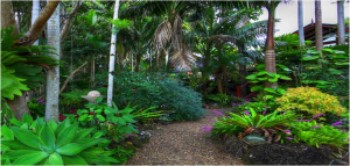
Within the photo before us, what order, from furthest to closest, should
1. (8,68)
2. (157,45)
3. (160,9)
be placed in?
(160,9)
(157,45)
(8,68)

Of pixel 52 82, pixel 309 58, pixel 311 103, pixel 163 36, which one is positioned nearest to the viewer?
pixel 52 82

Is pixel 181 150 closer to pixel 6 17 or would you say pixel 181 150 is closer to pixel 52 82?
pixel 52 82

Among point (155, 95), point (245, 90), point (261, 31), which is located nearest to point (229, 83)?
point (245, 90)

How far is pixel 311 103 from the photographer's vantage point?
4.44 m

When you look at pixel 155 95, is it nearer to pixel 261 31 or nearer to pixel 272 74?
pixel 272 74

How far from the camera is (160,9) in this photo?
7.56 m

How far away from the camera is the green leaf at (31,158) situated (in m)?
1.70

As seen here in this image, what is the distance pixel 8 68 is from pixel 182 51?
5.25 meters

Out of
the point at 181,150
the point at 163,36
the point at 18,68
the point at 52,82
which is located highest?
the point at 163,36

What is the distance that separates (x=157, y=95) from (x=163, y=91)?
0.21 meters

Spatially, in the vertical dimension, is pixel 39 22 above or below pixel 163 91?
above

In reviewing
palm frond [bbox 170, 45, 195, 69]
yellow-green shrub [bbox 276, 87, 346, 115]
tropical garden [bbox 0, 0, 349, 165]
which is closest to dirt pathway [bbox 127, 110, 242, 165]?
tropical garden [bbox 0, 0, 349, 165]

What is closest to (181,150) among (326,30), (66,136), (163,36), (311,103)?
(66,136)

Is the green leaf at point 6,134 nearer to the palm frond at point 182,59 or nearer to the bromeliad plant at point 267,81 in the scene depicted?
the bromeliad plant at point 267,81
